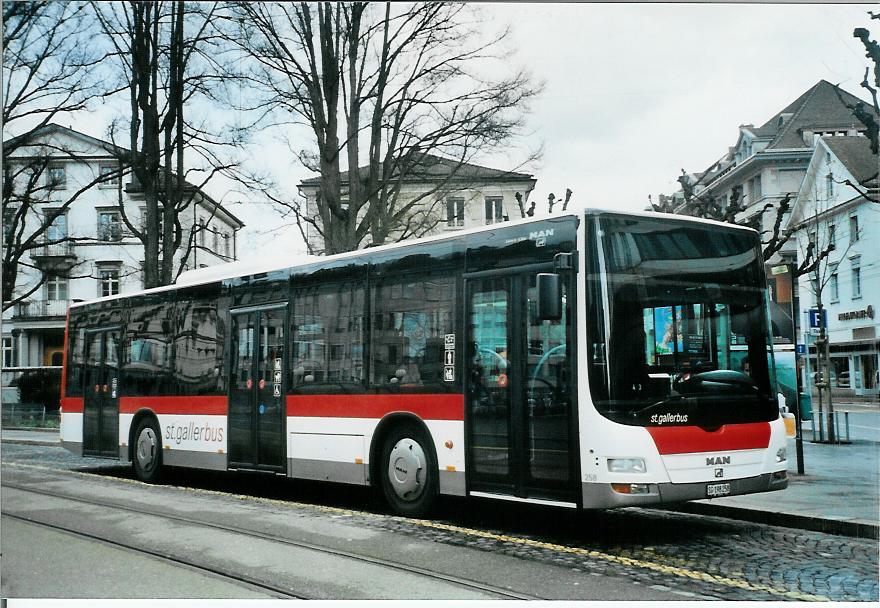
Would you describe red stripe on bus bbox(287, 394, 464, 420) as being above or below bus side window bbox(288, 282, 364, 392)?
below

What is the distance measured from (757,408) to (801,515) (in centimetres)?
132

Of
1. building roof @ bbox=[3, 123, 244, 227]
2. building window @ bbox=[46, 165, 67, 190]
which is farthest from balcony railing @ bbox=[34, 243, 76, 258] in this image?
A: building roof @ bbox=[3, 123, 244, 227]

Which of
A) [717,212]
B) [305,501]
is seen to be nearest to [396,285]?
[305,501]

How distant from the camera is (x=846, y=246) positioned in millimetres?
12594

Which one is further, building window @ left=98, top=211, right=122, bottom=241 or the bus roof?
building window @ left=98, top=211, right=122, bottom=241

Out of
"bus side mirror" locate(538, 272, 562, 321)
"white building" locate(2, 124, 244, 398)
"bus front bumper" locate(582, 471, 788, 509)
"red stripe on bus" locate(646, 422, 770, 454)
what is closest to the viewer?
"bus front bumper" locate(582, 471, 788, 509)

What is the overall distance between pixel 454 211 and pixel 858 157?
5.60 m

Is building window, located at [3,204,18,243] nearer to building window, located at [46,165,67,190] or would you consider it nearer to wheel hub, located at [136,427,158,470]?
building window, located at [46,165,67,190]

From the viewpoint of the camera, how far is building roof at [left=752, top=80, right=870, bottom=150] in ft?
36.1

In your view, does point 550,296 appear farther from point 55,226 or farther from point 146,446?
point 146,446

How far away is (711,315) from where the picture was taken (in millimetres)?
8516

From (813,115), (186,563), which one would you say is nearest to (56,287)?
(186,563)

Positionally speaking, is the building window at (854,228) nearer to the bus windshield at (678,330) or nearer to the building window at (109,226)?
the bus windshield at (678,330)

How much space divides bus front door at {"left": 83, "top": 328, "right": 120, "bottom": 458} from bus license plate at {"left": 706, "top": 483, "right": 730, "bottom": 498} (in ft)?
33.1
